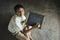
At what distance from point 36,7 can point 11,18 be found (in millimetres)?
301

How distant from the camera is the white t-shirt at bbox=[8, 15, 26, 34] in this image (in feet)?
5.71

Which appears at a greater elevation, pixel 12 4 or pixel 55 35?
pixel 12 4

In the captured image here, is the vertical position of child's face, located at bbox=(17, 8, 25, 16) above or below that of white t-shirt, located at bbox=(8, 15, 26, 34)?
above

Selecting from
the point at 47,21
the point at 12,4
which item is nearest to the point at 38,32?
the point at 47,21

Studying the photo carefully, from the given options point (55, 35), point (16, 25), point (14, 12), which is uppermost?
point (14, 12)

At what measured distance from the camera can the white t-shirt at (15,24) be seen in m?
1.74

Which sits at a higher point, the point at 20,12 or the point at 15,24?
→ the point at 20,12

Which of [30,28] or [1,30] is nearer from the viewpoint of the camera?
[30,28]

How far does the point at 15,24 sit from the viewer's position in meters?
1.74

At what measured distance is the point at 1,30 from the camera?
1855 mm

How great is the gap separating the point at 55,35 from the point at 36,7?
0.35 meters

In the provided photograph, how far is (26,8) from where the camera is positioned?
1.94 m

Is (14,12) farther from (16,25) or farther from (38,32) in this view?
(38,32)

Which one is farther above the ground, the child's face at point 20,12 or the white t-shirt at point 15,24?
the child's face at point 20,12
